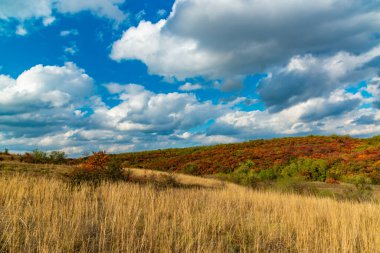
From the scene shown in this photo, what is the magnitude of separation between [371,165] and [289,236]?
2705cm

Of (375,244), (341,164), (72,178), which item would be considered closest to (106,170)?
(72,178)

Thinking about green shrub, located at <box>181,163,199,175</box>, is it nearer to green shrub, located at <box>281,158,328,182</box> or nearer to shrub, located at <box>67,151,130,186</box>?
green shrub, located at <box>281,158,328,182</box>

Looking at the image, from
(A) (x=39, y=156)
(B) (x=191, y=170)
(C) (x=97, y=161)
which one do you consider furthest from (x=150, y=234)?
(B) (x=191, y=170)

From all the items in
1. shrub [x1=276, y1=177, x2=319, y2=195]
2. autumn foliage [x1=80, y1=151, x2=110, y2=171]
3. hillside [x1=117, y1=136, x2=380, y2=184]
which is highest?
autumn foliage [x1=80, y1=151, x2=110, y2=171]

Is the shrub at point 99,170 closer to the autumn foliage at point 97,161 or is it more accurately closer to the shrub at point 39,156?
the autumn foliage at point 97,161

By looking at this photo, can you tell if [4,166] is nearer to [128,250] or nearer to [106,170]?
[106,170]

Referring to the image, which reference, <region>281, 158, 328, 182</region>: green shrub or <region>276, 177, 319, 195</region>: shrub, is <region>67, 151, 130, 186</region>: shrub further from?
<region>281, 158, 328, 182</region>: green shrub

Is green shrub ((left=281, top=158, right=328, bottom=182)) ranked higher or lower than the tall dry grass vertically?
lower

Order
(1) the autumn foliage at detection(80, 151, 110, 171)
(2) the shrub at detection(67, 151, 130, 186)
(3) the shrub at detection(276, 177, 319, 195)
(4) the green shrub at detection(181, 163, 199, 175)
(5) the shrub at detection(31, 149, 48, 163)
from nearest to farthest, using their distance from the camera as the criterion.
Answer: (2) the shrub at detection(67, 151, 130, 186) < (1) the autumn foliage at detection(80, 151, 110, 171) < (3) the shrub at detection(276, 177, 319, 195) < (5) the shrub at detection(31, 149, 48, 163) < (4) the green shrub at detection(181, 163, 199, 175)

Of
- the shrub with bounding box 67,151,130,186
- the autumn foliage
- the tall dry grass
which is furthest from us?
the autumn foliage

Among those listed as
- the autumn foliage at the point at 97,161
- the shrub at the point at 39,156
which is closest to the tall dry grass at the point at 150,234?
the autumn foliage at the point at 97,161

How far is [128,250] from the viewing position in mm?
4402

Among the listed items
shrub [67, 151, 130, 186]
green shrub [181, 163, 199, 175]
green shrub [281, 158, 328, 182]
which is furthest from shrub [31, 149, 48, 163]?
green shrub [281, 158, 328, 182]

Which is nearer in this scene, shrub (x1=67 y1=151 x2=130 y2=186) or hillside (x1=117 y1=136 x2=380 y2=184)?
shrub (x1=67 y1=151 x2=130 y2=186)
